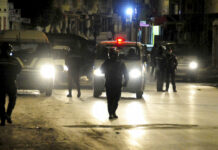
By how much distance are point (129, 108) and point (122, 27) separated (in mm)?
80596

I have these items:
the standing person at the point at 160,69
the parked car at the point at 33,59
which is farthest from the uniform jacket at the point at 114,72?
the standing person at the point at 160,69

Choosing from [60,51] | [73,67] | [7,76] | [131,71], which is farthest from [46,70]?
[7,76]

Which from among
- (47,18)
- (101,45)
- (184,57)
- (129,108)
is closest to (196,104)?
(129,108)

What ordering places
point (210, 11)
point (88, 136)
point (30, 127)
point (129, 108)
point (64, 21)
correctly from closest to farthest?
point (88, 136) → point (30, 127) → point (129, 108) → point (210, 11) → point (64, 21)

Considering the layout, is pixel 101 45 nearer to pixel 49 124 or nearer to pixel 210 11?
pixel 49 124

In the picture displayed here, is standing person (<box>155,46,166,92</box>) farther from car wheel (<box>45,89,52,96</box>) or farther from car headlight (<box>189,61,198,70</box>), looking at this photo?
car headlight (<box>189,61,198,70</box>)

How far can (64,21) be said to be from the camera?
96.2 meters

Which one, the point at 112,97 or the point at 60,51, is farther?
the point at 60,51

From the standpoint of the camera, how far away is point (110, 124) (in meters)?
14.8

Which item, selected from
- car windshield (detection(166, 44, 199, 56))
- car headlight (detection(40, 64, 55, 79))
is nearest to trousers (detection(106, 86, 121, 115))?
car headlight (detection(40, 64, 55, 79))

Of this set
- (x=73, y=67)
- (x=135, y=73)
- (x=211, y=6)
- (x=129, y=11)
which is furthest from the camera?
(x=211, y=6)

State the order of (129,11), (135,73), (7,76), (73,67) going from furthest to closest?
(129,11) < (73,67) < (135,73) < (7,76)

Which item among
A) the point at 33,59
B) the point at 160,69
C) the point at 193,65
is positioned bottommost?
the point at 193,65

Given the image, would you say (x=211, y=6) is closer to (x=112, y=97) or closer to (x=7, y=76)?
(x=112, y=97)
